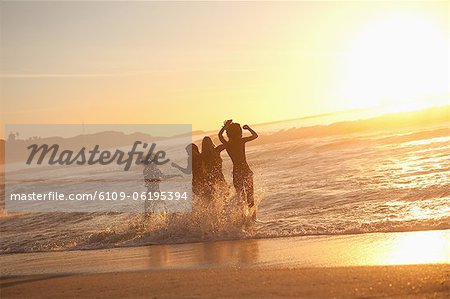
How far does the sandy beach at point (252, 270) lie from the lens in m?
6.21

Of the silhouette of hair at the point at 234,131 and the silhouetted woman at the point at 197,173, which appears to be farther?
the silhouette of hair at the point at 234,131

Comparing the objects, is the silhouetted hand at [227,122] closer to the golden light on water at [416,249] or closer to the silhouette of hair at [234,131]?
the silhouette of hair at [234,131]

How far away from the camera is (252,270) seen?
7234mm

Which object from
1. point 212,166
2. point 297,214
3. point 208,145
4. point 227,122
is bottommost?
point 297,214

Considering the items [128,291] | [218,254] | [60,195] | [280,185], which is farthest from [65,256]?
[60,195]

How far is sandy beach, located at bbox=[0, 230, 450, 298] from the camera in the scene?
6.21m

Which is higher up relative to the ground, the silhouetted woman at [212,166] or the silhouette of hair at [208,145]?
the silhouette of hair at [208,145]

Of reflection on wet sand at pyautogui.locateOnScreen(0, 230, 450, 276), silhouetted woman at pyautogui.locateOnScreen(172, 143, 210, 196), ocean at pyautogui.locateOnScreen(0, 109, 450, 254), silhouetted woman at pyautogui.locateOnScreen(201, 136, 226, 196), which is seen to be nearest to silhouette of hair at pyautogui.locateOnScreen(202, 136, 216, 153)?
silhouetted woman at pyautogui.locateOnScreen(201, 136, 226, 196)

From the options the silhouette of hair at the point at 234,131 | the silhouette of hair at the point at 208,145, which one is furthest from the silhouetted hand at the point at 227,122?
the silhouette of hair at the point at 208,145

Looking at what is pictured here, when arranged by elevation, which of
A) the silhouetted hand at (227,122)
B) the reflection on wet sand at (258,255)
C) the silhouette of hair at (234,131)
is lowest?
the reflection on wet sand at (258,255)

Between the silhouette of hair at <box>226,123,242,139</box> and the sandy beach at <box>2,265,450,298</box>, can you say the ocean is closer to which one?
the silhouette of hair at <box>226,123,242,139</box>

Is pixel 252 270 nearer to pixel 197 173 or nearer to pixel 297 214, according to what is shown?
pixel 197 173

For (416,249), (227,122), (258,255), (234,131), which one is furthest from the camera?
(227,122)

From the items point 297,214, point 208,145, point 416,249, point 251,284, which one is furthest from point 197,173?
point 251,284
